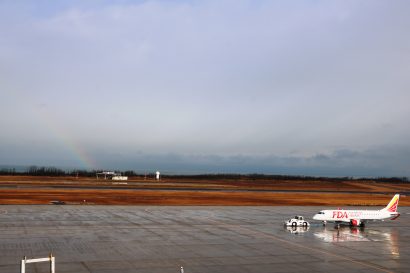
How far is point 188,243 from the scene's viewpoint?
47781mm

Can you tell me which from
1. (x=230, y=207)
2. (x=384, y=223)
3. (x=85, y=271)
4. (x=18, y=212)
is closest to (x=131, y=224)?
(x=18, y=212)

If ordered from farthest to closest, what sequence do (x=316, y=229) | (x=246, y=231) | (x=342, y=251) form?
(x=316, y=229)
(x=246, y=231)
(x=342, y=251)

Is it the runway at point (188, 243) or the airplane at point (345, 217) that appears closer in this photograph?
the runway at point (188, 243)

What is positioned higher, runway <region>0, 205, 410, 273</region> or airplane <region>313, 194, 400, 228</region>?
airplane <region>313, 194, 400, 228</region>

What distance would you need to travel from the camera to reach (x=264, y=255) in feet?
139

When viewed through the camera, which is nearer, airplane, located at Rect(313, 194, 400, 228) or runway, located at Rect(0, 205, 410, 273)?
runway, located at Rect(0, 205, 410, 273)

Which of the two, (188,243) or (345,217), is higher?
(345,217)

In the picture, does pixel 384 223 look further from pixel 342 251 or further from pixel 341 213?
pixel 342 251

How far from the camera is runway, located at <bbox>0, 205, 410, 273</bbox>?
37531 millimetres

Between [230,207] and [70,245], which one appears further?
[230,207]

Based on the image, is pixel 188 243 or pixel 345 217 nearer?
pixel 188 243

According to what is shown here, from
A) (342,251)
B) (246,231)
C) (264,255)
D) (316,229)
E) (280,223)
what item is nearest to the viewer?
(264,255)

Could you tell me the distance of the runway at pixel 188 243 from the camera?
37.5 meters

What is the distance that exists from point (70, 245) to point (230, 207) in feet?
163
